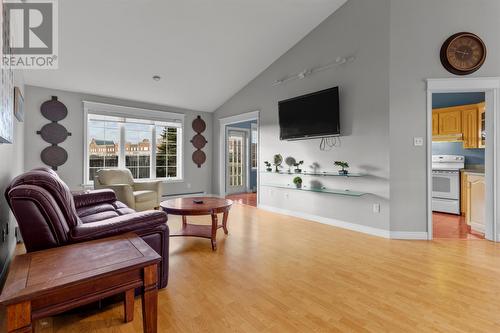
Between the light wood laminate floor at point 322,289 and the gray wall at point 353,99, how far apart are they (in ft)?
2.51

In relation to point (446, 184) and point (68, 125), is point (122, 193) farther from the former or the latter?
point (446, 184)

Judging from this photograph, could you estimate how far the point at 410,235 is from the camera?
127 inches

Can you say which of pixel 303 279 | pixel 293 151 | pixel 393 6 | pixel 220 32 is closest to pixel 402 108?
pixel 393 6

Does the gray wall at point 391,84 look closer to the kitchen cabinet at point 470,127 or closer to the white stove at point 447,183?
the kitchen cabinet at point 470,127

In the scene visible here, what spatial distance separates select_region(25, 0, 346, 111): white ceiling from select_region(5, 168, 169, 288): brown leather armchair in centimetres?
254

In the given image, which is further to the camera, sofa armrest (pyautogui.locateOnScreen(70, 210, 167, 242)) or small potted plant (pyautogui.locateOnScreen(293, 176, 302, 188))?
small potted plant (pyautogui.locateOnScreen(293, 176, 302, 188))

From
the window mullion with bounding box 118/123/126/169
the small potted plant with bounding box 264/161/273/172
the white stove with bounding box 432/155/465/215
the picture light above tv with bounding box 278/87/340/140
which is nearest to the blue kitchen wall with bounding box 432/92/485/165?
the white stove with bounding box 432/155/465/215

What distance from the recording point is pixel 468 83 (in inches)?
121

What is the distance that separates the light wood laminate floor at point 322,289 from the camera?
158cm

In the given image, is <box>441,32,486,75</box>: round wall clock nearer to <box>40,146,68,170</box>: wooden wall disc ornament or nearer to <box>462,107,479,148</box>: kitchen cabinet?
<box>462,107,479,148</box>: kitchen cabinet

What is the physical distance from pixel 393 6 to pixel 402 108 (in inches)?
53.4

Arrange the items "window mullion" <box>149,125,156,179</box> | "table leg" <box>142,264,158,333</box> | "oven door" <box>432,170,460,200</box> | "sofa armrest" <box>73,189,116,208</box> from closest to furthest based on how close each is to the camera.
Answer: "table leg" <box>142,264,158,333</box> → "sofa armrest" <box>73,189,116,208</box> → "oven door" <box>432,170,460,200</box> → "window mullion" <box>149,125,156,179</box>

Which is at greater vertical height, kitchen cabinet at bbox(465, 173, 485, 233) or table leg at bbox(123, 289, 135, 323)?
kitchen cabinet at bbox(465, 173, 485, 233)

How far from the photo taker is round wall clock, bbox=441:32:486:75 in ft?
10.0
